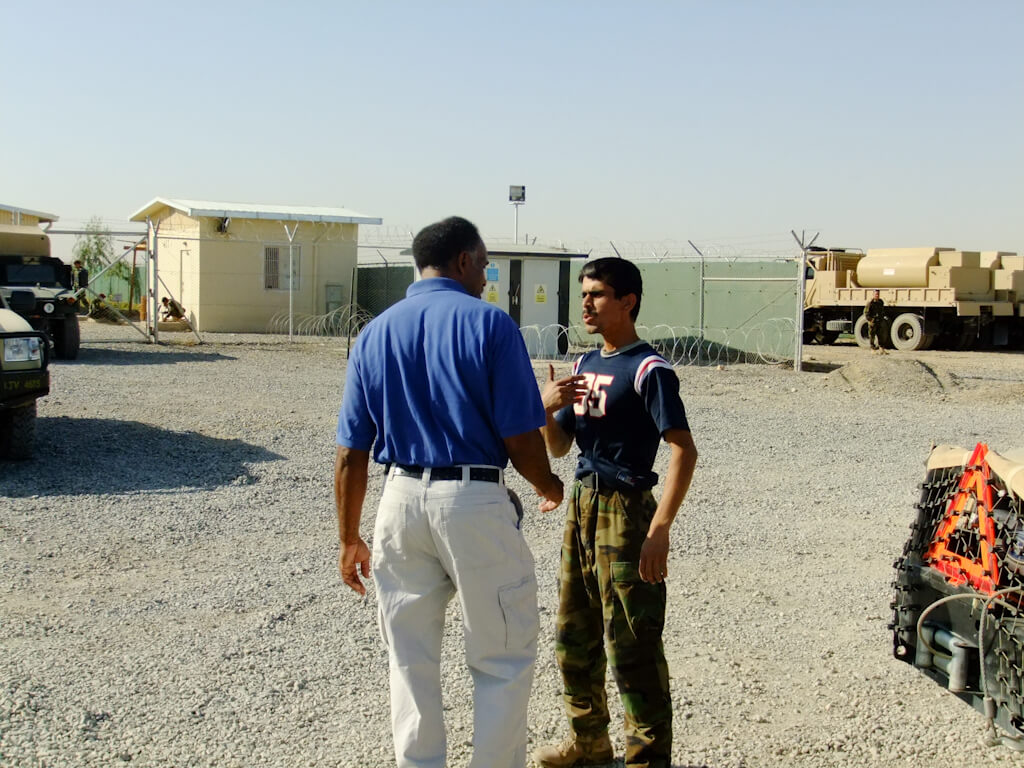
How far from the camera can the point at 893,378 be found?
1562cm

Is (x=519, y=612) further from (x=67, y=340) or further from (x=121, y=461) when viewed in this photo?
(x=67, y=340)

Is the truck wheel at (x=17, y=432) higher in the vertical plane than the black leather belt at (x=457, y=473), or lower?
lower

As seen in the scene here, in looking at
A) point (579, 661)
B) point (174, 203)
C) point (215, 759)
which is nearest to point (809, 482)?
point (579, 661)

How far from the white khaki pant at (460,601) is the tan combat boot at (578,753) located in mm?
459

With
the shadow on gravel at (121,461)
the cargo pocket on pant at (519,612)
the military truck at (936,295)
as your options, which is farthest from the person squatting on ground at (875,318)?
the cargo pocket on pant at (519,612)

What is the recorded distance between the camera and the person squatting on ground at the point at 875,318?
79.3 ft

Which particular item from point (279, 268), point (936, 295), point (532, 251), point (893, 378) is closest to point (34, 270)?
point (532, 251)

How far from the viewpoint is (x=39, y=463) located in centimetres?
839

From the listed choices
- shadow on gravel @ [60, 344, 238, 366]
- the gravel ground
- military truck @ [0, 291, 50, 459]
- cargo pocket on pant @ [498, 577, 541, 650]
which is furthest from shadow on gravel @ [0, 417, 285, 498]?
shadow on gravel @ [60, 344, 238, 366]

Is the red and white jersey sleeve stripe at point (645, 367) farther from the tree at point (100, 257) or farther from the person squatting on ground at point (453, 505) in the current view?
the tree at point (100, 257)

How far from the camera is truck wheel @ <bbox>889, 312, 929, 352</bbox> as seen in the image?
Result: 24703 mm

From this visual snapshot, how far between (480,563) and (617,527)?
565 millimetres

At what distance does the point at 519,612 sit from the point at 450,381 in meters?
0.67

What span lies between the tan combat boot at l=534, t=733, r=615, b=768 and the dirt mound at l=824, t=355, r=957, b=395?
12884 mm
